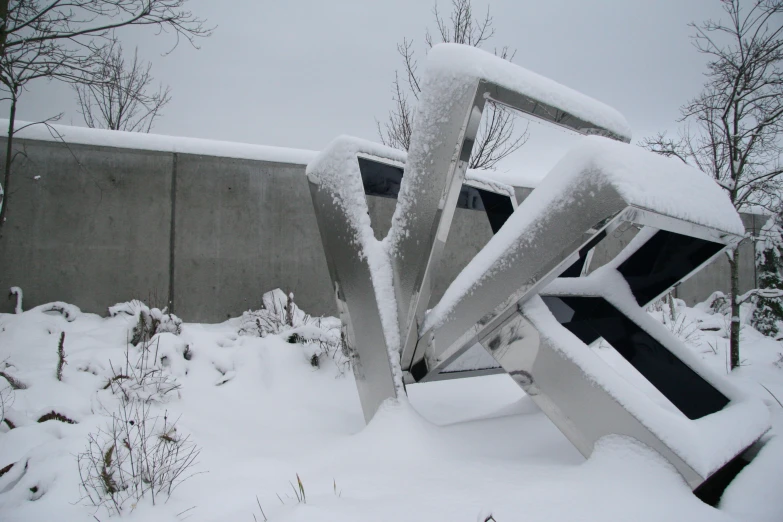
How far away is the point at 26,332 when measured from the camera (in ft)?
12.9

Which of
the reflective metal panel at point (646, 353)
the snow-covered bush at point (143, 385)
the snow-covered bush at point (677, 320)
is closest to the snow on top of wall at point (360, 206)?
the reflective metal panel at point (646, 353)

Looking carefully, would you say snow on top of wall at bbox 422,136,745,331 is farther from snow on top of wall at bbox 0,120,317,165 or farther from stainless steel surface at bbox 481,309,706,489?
snow on top of wall at bbox 0,120,317,165

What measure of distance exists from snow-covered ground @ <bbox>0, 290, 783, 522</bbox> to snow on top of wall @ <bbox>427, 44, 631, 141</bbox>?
1376 mm

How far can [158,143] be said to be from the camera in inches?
214

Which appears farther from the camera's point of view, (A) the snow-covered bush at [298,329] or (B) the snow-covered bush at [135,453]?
(A) the snow-covered bush at [298,329]

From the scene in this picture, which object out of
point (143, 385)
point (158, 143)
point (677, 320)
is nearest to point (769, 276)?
point (677, 320)

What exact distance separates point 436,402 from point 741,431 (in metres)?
1.63

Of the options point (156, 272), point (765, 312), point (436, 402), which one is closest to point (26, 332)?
point (156, 272)

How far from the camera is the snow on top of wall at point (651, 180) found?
152 centimetres

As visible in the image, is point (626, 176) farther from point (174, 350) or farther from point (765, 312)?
point (765, 312)

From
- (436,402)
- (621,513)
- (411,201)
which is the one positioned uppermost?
(411,201)

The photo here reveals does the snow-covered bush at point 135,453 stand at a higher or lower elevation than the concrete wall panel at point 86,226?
lower

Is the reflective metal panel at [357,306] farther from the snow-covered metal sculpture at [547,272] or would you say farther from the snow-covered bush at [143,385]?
the snow-covered bush at [143,385]

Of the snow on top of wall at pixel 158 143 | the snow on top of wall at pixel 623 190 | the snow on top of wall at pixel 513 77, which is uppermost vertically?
the snow on top of wall at pixel 158 143
